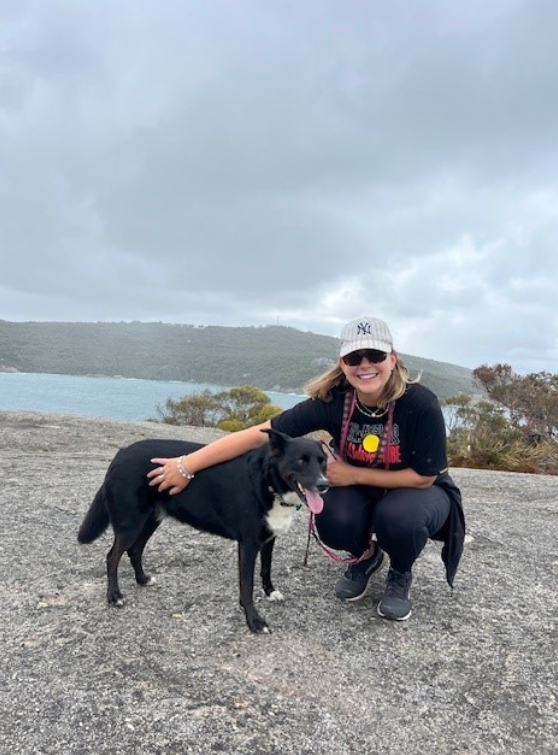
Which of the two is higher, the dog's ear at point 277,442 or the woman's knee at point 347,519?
the dog's ear at point 277,442

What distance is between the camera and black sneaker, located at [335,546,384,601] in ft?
10.8

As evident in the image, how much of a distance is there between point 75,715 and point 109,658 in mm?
399

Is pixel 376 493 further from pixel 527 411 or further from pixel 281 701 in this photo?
pixel 527 411

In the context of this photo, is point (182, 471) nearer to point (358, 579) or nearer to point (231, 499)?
point (231, 499)

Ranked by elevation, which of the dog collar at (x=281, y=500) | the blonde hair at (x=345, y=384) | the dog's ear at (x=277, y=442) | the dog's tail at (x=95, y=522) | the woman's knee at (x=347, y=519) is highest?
the blonde hair at (x=345, y=384)

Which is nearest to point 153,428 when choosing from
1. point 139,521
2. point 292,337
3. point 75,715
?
point 139,521

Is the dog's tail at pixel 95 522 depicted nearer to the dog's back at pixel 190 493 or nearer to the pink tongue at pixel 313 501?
the dog's back at pixel 190 493

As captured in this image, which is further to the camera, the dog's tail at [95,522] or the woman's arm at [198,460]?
the dog's tail at [95,522]

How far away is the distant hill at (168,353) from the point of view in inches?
2092

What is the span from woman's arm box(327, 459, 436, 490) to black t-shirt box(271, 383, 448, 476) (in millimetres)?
45

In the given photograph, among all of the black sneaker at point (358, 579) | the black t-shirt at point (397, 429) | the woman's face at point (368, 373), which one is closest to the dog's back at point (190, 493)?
the black t-shirt at point (397, 429)

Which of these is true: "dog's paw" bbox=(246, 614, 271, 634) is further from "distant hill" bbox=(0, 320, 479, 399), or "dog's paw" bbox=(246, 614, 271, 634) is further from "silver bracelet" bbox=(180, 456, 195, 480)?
"distant hill" bbox=(0, 320, 479, 399)

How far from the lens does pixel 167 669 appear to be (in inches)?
96.0

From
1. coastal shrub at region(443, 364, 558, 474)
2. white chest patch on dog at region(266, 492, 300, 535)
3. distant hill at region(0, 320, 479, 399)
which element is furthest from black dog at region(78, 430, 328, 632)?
distant hill at region(0, 320, 479, 399)
